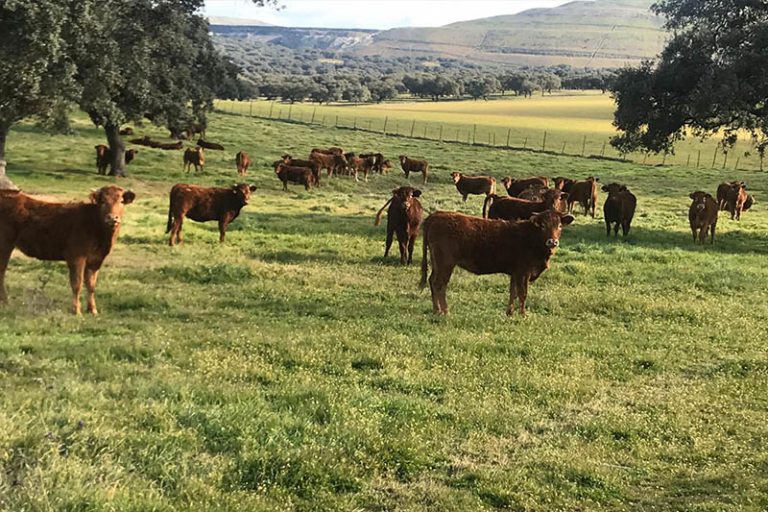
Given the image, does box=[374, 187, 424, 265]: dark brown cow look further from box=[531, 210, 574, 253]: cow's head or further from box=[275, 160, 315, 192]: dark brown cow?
box=[275, 160, 315, 192]: dark brown cow

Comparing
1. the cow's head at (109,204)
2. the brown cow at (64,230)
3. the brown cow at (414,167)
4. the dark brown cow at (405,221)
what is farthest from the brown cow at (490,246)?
the brown cow at (414,167)

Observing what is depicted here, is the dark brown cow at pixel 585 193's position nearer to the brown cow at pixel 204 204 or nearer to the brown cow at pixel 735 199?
the brown cow at pixel 735 199

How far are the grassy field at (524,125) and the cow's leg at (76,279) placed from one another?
4228 cm

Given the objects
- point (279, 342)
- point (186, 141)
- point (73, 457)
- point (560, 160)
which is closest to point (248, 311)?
point (279, 342)

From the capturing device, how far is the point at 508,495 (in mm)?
4945

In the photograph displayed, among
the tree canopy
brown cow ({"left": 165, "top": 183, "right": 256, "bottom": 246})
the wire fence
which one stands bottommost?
brown cow ({"left": 165, "top": 183, "right": 256, "bottom": 246})

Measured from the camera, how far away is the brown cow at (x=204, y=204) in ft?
55.6

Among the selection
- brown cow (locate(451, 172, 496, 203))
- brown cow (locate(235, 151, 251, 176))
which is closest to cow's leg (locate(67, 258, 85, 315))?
brown cow (locate(451, 172, 496, 203))

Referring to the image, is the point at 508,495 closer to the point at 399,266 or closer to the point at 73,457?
the point at 73,457

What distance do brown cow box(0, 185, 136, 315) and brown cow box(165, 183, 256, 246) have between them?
6.10m

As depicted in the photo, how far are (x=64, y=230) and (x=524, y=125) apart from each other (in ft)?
243

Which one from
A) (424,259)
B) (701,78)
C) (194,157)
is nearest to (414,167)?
(194,157)

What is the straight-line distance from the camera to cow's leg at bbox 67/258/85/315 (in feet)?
32.8

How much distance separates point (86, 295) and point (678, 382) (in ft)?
28.3
